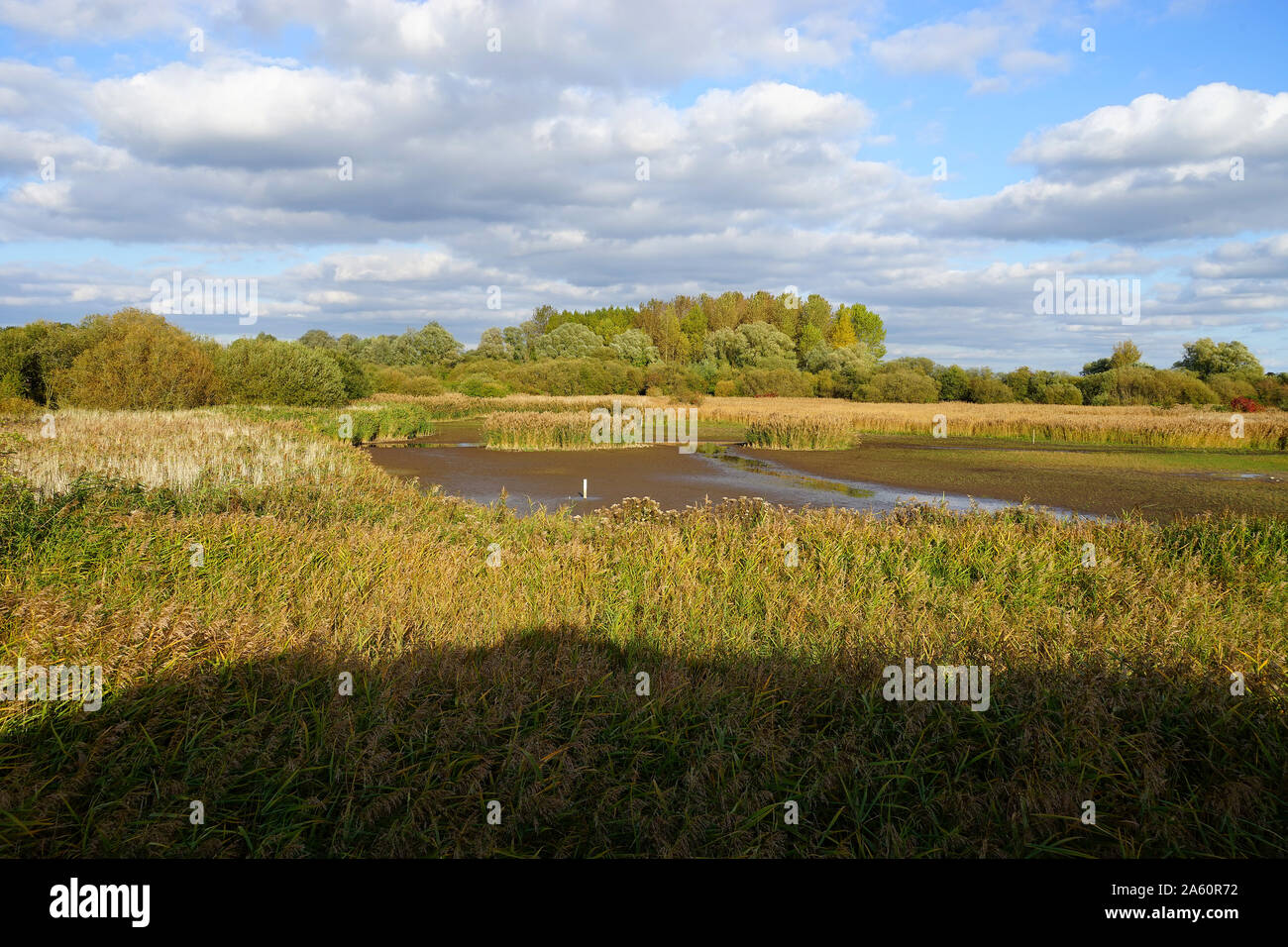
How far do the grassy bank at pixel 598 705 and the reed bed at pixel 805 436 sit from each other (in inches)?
839

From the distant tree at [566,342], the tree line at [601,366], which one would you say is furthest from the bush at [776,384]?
the distant tree at [566,342]

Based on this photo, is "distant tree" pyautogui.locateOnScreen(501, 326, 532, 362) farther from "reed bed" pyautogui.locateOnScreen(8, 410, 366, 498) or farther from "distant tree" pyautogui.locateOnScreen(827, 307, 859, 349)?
"reed bed" pyautogui.locateOnScreen(8, 410, 366, 498)

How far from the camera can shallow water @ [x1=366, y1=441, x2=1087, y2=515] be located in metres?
16.1

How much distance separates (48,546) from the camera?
639 centimetres

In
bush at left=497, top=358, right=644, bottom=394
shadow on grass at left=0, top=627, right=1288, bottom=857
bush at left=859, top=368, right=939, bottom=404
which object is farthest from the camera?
bush at left=497, top=358, right=644, bottom=394

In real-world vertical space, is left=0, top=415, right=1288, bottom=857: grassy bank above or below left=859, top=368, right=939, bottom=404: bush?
below

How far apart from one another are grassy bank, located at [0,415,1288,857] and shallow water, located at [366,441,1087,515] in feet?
18.6

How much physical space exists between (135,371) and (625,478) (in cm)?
2380

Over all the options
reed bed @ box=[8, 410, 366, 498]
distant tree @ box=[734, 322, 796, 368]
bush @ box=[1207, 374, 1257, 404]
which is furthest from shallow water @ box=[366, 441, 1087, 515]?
distant tree @ box=[734, 322, 796, 368]

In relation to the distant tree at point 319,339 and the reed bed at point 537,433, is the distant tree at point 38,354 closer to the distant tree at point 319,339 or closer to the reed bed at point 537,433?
the reed bed at point 537,433

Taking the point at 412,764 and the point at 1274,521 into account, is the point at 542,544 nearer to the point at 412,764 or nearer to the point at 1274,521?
the point at 412,764

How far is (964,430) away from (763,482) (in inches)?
846

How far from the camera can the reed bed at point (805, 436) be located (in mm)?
29219
